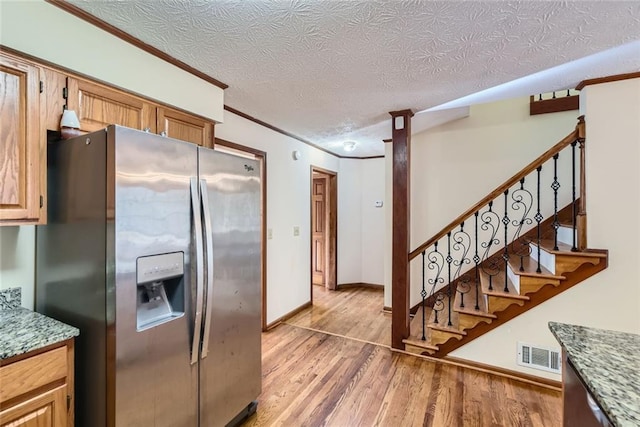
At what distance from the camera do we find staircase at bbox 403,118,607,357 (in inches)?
90.4

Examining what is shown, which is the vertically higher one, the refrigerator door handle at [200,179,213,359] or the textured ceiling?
the textured ceiling

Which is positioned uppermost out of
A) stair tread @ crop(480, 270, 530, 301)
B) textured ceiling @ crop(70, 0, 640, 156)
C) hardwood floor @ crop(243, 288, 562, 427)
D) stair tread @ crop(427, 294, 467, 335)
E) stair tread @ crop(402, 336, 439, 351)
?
textured ceiling @ crop(70, 0, 640, 156)

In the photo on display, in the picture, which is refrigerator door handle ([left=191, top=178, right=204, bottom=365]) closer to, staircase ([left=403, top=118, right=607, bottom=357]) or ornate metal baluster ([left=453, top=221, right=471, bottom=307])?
staircase ([left=403, top=118, right=607, bottom=357])

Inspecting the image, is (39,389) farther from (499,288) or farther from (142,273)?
(499,288)

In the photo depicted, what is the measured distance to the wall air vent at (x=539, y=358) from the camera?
2330 mm

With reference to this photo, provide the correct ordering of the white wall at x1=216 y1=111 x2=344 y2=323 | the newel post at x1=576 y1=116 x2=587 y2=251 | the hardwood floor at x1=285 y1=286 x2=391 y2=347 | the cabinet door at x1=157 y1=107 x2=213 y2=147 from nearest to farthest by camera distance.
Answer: the cabinet door at x1=157 y1=107 x2=213 y2=147
the newel post at x1=576 y1=116 x2=587 y2=251
the white wall at x1=216 y1=111 x2=344 y2=323
the hardwood floor at x1=285 y1=286 x2=391 y2=347

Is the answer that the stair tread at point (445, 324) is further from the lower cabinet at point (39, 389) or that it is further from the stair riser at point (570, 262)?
the lower cabinet at point (39, 389)

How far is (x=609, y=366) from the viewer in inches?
37.0

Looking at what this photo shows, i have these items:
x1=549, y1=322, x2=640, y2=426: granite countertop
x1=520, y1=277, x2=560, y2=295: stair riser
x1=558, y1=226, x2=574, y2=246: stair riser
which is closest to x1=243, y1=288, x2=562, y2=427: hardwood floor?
x1=520, y1=277, x2=560, y2=295: stair riser

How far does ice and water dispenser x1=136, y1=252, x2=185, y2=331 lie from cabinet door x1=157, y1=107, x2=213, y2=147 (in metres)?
0.88

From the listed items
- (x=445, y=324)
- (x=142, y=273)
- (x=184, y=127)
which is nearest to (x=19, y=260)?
(x=142, y=273)

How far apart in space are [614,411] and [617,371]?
256 millimetres

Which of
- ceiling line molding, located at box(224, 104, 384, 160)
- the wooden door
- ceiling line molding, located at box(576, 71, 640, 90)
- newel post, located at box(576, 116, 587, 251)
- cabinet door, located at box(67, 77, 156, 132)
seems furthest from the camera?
the wooden door

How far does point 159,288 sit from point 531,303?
2.65 m
